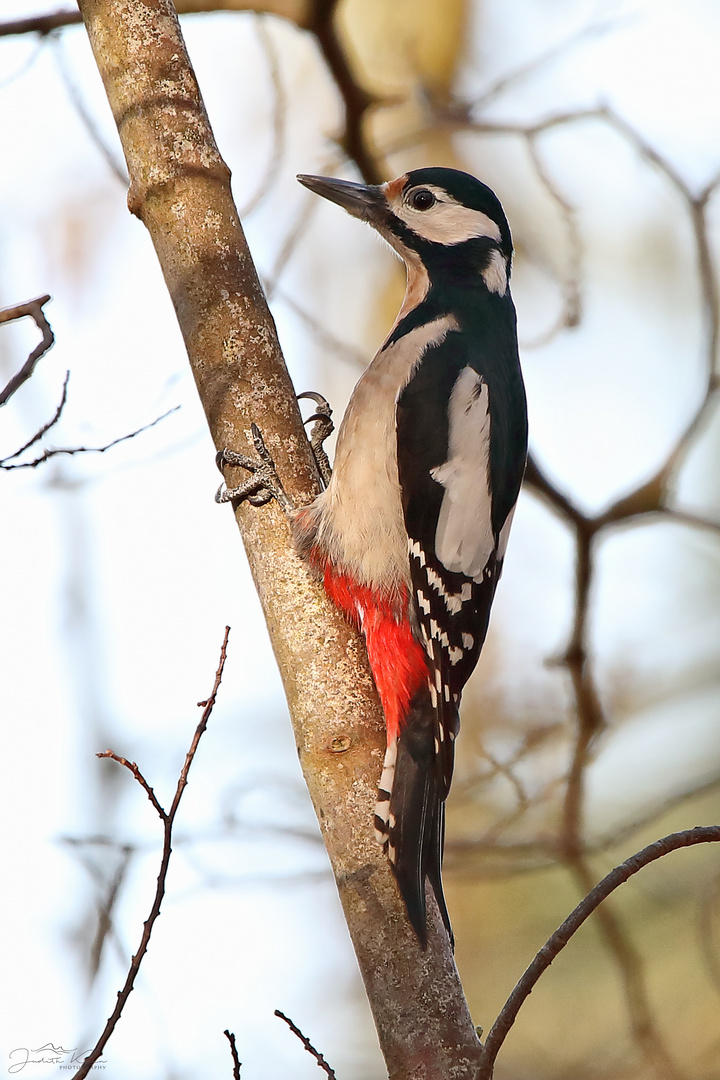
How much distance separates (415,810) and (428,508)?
0.80m

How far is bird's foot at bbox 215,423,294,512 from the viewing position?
2.24 metres

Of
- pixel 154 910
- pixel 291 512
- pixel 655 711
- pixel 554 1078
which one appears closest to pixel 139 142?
pixel 291 512

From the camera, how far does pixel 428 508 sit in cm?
262

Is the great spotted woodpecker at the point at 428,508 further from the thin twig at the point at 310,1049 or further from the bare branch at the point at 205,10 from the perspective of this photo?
the bare branch at the point at 205,10

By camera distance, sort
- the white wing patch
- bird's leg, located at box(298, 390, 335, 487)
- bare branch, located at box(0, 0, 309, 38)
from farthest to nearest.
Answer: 1. bare branch, located at box(0, 0, 309, 38)
2. bird's leg, located at box(298, 390, 335, 487)
3. the white wing patch

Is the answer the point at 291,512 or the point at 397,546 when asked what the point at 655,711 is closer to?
the point at 397,546

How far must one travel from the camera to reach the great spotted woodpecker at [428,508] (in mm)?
2275

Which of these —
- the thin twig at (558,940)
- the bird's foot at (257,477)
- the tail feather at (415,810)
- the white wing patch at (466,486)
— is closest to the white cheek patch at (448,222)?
the white wing patch at (466,486)

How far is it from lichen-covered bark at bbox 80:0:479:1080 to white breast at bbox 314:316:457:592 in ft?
0.74

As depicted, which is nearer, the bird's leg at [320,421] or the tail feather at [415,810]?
the tail feather at [415,810]

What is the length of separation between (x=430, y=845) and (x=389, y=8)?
15.2ft

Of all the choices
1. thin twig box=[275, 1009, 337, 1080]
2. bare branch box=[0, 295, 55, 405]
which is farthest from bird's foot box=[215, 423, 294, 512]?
thin twig box=[275, 1009, 337, 1080]

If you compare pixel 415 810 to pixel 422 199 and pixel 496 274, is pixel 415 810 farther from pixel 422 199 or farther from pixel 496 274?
pixel 422 199

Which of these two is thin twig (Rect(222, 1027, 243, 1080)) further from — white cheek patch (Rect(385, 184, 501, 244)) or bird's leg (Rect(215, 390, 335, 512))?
white cheek patch (Rect(385, 184, 501, 244))
